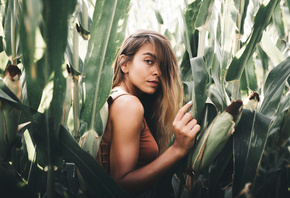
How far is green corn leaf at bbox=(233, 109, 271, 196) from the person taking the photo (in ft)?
1.43

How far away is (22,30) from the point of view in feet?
0.91

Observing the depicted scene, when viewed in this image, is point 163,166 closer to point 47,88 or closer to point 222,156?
point 222,156

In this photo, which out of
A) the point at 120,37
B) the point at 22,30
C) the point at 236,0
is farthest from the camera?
the point at 236,0

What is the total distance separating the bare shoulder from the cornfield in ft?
0.28

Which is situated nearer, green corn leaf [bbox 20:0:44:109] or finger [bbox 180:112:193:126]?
green corn leaf [bbox 20:0:44:109]

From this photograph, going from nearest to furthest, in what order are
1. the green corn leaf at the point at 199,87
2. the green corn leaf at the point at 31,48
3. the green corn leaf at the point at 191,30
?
the green corn leaf at the point at 31,48
the green corn leaf at the point at 199,87
the green corn leaf at the point at 191,30

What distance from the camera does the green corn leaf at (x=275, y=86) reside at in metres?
0.49

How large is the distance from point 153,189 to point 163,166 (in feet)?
0.31

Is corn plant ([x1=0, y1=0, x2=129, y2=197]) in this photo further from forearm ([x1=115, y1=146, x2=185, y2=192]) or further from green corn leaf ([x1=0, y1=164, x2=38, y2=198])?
forearm ([x1=115, y1=146, x2=185, y2=192])

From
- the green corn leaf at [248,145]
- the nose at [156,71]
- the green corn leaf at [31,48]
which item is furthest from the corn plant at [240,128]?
the green corn leaf at [31,48]

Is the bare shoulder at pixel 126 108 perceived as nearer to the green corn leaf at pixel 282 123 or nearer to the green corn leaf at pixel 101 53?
the green corn leaf at pixel 101 53

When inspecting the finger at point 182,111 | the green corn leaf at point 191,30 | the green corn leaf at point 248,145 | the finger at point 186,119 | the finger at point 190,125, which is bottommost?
the green corn leaf at point 248,145

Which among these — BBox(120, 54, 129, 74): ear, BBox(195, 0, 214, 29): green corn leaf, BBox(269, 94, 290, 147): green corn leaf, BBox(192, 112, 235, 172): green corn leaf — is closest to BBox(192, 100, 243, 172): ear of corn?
BBox(192, 112, 235, 172): green corn leaf

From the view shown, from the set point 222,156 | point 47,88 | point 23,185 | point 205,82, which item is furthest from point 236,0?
point 23,185
